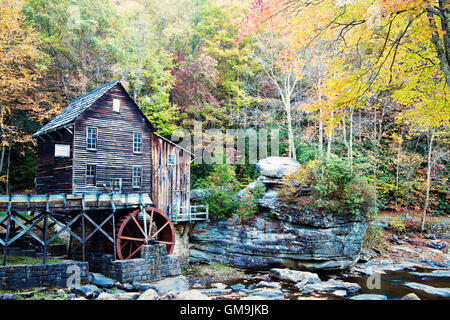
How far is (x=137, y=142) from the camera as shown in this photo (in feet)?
52.5

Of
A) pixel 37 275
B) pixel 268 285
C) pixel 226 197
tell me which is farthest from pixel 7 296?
pixel 226 197

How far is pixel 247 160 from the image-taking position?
74.9 feet

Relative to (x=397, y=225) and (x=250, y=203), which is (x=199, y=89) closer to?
(x=250, y=203)

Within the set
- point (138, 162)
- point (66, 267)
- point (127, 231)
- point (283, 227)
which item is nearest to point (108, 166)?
point (138, 162)

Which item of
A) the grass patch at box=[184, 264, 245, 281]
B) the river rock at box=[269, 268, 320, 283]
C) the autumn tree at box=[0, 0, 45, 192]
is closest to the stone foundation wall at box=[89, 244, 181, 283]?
the grass patch at box=[184, 264, 245, 281]

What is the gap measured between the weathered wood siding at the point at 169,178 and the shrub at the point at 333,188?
5.85 m

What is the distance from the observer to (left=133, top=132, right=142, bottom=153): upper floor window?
1594 centimetres

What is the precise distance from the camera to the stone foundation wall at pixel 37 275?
30.4 ft

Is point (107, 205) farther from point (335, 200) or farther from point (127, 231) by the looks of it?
point (335, 200)

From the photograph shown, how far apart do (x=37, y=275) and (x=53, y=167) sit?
6.93 metres

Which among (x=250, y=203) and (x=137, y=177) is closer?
(x=137, y=177)

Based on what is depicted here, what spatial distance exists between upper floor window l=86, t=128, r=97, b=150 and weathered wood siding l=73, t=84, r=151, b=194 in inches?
6.3

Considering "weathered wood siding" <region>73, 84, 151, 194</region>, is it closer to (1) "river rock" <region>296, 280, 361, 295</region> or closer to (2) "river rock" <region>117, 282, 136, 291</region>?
(2) "river rock" <region>117, 282, 136, 291</region>
